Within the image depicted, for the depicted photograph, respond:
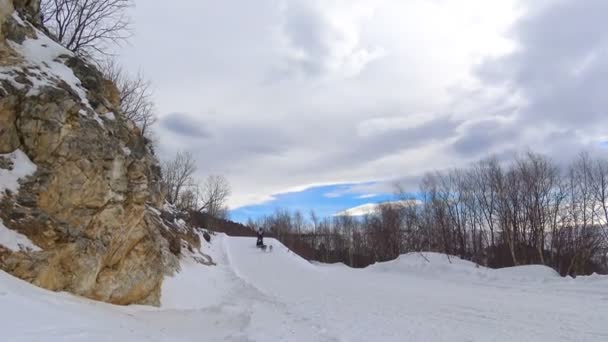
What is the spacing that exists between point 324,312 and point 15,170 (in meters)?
8.54

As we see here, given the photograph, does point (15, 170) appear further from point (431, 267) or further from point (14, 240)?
point (431, 267)

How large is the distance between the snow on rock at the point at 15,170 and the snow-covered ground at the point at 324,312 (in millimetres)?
2259

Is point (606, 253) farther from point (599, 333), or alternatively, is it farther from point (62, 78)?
point (62, 78)

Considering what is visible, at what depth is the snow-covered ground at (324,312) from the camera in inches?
219

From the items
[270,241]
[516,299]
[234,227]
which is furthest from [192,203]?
[516,299]

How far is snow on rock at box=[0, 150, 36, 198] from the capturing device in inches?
307

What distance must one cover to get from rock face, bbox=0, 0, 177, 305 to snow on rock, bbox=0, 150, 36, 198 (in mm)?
98

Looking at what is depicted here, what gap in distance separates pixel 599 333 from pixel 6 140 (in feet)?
41.9

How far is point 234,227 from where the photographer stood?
96812 mm

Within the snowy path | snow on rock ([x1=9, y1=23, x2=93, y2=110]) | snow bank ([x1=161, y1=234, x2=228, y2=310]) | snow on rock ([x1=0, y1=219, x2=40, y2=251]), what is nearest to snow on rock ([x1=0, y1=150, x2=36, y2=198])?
snow on rock ([x1=0, y1=219, x2=40, y2=251])

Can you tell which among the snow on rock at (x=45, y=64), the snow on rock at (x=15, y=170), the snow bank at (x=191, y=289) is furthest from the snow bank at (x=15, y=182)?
the snow bank at (x=191, y=289)

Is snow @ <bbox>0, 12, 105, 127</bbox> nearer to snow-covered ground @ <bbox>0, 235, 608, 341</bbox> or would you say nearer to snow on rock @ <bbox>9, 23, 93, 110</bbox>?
snow on rock @ <bbox>9, 23, 93, 110</bbox>

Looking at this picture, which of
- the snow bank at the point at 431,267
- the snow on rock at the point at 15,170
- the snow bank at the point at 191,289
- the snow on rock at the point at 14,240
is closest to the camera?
the snow on rock at the point at 14,240

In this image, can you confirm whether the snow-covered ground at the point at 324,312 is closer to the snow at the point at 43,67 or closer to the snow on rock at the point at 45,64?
the snow at the point at 43,67
